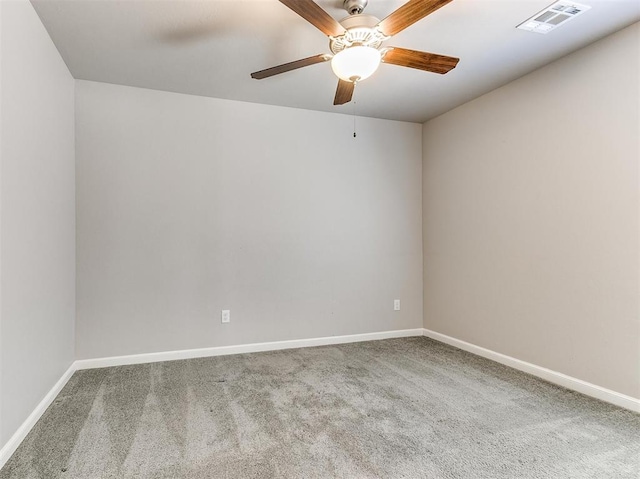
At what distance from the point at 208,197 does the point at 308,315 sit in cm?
156

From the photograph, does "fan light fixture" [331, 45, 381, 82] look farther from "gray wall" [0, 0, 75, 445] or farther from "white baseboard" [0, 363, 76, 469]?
"white baseboard" [0, 363, 76, 469]

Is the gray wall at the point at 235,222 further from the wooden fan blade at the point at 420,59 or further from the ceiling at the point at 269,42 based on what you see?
the wooden fan blade at the point at 420,59

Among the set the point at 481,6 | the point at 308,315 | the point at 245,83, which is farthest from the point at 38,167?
the point at 481,6

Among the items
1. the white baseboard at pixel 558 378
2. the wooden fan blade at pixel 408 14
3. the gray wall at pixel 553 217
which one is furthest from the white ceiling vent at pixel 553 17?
the white baseboard at pixel 558 378

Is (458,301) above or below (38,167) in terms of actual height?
below

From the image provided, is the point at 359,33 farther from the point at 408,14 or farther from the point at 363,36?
the point at 408,14

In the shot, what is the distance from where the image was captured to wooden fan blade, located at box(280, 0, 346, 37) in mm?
1532

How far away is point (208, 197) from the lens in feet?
11.0

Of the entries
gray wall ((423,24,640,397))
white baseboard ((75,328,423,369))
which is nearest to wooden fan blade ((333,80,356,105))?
gray wall ((423,24,640,397))

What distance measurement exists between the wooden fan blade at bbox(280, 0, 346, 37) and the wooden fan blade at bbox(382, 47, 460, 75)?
13.0 inches

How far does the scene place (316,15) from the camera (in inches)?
64.4

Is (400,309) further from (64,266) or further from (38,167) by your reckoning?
(38,167)

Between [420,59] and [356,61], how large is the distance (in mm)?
445

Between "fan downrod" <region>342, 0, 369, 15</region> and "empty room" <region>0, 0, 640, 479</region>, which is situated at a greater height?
"fan downrod" <region>342, 0, 369, 15</region>
